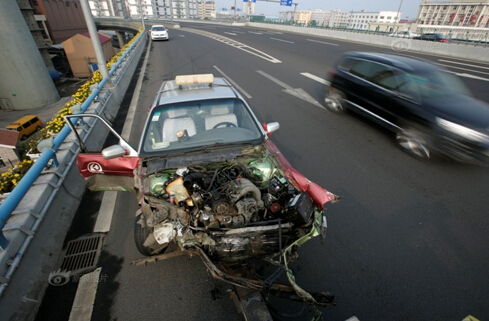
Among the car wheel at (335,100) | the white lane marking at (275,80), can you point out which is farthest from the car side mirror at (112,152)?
the white lane marking at (275,80)

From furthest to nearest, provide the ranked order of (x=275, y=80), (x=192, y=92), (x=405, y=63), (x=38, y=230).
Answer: (x=275, y=80) < (x=405, y=63) < (x=192, y=92) < (x=38, y=230)

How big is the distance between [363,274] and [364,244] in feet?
1.73

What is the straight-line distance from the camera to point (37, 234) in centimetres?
309

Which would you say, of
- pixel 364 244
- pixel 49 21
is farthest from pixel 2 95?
pixel 49 21

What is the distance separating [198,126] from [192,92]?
0.79 m

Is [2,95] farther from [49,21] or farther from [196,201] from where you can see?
[49,21]

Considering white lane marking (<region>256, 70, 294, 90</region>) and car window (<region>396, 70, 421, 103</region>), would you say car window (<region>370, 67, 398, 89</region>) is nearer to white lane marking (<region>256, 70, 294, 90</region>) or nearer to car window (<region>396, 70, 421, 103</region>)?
car window (<region>396, 70, 421, 103</region>)

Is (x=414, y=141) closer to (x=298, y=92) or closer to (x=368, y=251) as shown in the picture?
(x=368, y=251)

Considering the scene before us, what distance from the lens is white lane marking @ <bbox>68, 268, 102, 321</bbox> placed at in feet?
8.87

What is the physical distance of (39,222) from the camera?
3137 millimetres

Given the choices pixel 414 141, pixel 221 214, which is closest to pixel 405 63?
pixel 414 141

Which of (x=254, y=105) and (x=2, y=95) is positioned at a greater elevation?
(x=254, y=105)

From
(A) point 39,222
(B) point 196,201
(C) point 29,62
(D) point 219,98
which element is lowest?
(C) point 29,62

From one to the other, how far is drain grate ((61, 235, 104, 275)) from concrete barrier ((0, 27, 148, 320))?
13 cm
